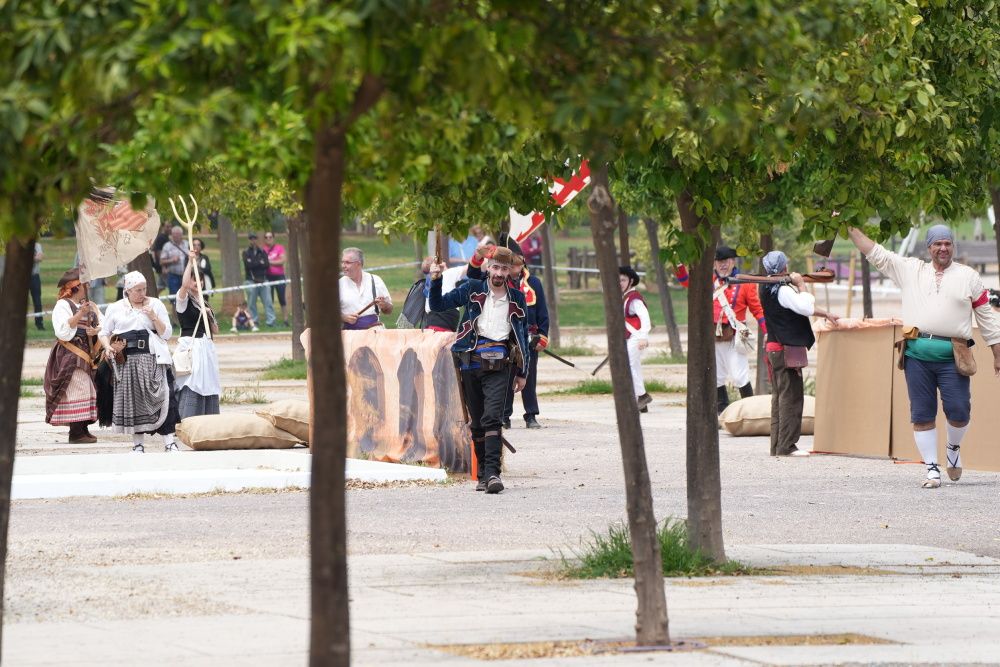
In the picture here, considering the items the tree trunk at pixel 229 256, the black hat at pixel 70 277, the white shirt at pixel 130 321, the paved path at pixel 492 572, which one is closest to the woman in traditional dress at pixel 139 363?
the white shirt at pixel 130 321

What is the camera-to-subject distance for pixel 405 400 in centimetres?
1502

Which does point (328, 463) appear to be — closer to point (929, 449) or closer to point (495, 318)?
point (495, 318)

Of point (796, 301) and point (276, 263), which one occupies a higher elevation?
point (276, 263)

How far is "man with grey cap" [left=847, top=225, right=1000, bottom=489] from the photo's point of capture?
1309cm

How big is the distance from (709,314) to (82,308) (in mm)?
9552

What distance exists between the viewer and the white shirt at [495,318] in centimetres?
1306

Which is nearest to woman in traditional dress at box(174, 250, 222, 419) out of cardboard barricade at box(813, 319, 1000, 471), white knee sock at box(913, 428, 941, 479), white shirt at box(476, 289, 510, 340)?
white shirt at box(476, 289, 510, 340)

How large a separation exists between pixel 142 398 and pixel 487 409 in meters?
4.20

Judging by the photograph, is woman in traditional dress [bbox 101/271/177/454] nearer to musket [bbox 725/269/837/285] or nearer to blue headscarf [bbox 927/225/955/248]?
musket [bbox 725/269/837/285]

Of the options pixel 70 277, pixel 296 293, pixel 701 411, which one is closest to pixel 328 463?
pixel 701 411

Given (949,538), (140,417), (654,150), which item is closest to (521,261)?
(140,417)

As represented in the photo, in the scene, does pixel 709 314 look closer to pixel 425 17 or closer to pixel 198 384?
pixel 425 17

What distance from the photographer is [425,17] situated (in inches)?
219

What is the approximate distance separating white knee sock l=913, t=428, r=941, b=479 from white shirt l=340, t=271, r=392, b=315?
4.87 m
